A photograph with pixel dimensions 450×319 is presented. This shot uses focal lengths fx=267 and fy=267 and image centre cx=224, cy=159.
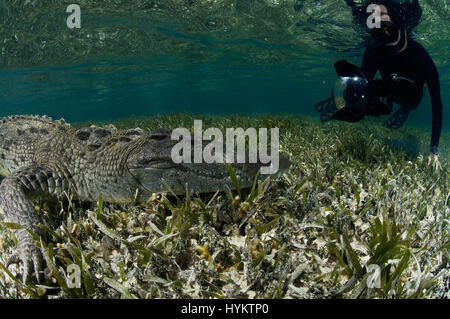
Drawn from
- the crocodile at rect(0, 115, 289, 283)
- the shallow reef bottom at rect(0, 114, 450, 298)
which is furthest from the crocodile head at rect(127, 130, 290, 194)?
the shallow reef bottom at rect(0, 114, 450, 298)

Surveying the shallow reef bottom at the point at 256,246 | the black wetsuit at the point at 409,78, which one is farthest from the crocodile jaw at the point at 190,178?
the black wetsuit at the point at 409,78

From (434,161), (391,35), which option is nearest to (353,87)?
(434,161)

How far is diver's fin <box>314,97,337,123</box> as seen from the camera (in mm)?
4836

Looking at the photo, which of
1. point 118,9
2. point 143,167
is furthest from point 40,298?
point 118,9

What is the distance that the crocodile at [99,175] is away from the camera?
7.36ft

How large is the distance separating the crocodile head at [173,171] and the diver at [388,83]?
2.86 metres

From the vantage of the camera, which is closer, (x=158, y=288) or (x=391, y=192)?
(x=158, y=288)

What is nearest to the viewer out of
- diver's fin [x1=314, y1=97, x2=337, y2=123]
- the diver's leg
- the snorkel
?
the diver's leg

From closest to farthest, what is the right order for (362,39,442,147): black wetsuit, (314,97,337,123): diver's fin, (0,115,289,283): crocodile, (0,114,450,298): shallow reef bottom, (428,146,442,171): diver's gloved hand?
(0,114,450,298): shallow reef bottom → (0,115,289,283): crocodile → (428,146,442,171): diver's gloved hand → (314,97,337,123): diver's fin → (362,39,442,147): black wetsuit

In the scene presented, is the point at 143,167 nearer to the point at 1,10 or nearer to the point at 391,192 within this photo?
the point at 391,192

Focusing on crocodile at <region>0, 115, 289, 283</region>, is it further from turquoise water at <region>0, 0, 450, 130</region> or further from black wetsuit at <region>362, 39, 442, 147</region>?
turquoise water at <region>0, 0, 450, 130</region>

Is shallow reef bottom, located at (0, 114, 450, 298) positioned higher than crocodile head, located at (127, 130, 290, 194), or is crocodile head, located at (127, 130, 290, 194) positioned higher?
crocodile head, located at (127, 130, 290, 194)
